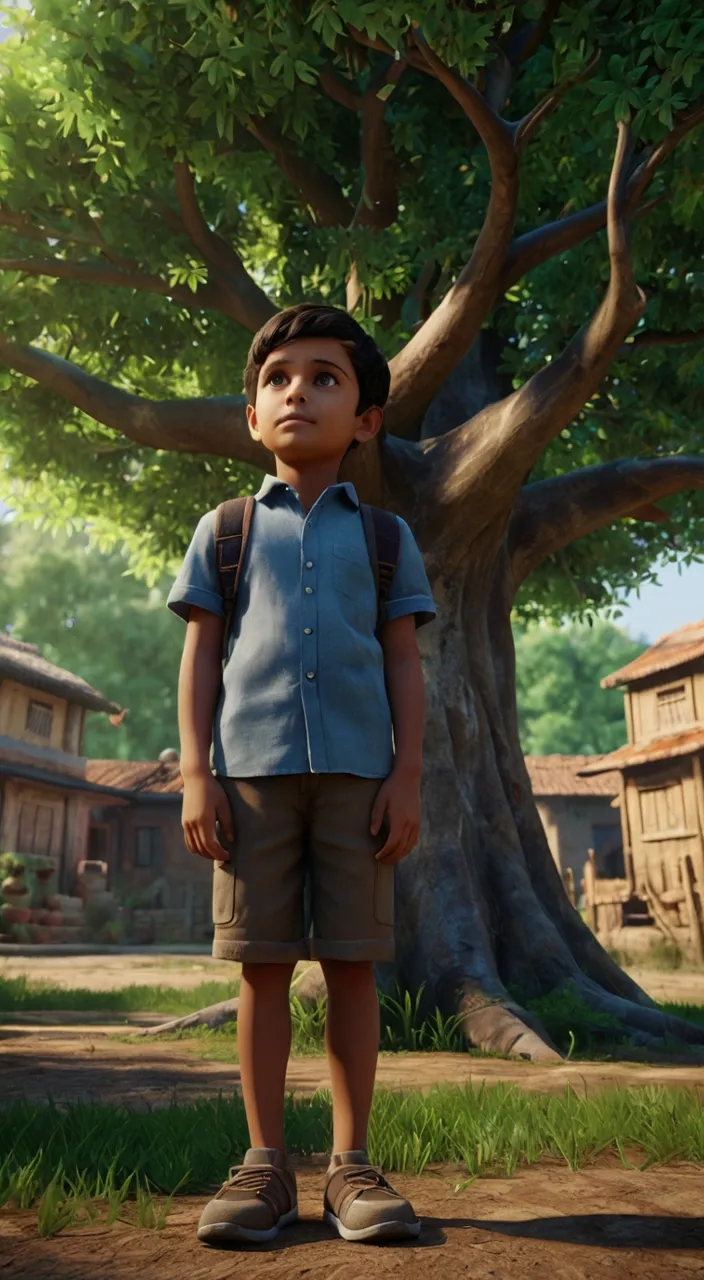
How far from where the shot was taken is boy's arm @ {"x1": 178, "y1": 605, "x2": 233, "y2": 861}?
2.87m

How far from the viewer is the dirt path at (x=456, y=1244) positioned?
2.21 meters

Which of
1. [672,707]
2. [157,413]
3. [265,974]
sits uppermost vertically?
[672,707]

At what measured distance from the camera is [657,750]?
18.8m

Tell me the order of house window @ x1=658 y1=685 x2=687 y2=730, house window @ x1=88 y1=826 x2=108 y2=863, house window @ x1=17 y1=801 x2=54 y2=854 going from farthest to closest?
house window @ x1=88 y1=826 x2=108 y2=863 < house window @ x1=17 y1=801 x2=54 y2=854 < house window @ x1=658 y1=685 x2=687 y2=730

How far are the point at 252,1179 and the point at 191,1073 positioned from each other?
2326mm

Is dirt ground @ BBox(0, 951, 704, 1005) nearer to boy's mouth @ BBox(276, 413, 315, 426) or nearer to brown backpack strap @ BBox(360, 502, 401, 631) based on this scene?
brown backpack strap @ BBox(360, 502, 401, 631)

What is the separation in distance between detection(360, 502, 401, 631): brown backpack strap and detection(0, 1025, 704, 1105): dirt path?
1.89 m

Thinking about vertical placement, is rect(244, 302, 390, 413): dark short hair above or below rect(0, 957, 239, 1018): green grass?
above

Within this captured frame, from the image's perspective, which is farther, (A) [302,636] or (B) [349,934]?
(A) [302,636]

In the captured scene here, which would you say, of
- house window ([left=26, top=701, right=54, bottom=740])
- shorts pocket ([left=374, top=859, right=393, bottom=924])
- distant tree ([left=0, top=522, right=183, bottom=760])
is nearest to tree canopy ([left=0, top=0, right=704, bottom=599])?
shorts pocket ([left=374, top=859, right=393, bottom=924])

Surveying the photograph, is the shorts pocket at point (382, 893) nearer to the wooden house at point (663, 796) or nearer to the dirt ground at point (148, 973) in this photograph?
the dirt ground at point (148, 973)

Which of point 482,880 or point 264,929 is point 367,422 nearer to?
point 264,929

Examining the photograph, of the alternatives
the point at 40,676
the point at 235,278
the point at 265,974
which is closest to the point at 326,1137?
the point at 265,974

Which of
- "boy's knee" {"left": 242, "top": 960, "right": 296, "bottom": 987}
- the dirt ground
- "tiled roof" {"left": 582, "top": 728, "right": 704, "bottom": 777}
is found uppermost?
"tiled roof" {"left": 582, "top": 728, "right": 704, "bottom": 777}
